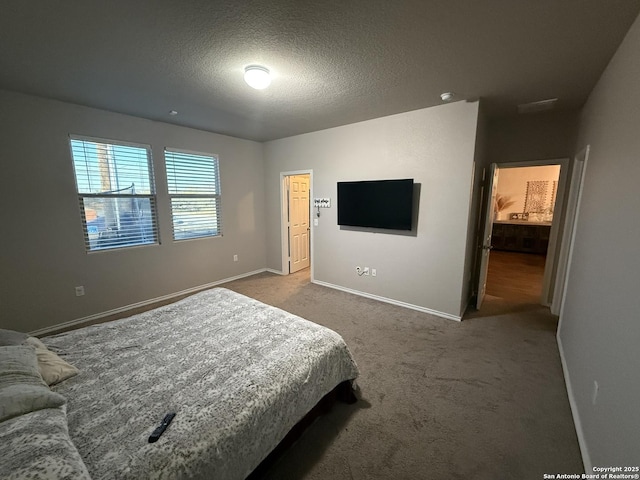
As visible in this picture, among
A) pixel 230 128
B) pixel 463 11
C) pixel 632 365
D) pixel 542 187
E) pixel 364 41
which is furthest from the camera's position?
pixel 542 187

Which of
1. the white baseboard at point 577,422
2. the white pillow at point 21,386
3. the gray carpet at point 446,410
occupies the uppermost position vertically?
the white pillow at point 21,386

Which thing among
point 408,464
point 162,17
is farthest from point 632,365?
point 162,17

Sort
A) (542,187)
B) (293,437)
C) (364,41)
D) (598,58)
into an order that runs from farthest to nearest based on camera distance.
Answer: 1. (542,187)
2. (598,58)
3. (364,41)
4. (293,437)

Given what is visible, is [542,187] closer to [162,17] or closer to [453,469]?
[453,469]

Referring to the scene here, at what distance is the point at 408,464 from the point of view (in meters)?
1.50

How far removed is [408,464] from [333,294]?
2.67 m

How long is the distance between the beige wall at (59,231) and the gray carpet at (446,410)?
2636mm

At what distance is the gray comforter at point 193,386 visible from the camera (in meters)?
1.05

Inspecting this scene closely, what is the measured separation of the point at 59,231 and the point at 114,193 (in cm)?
72

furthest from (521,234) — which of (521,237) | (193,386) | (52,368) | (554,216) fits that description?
(52,368)

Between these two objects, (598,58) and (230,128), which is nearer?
(598,58)

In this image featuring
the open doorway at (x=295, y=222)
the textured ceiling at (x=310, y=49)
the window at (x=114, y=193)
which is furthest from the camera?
the open doorway at (x=295, y=222)

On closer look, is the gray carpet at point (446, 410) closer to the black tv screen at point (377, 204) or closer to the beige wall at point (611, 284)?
the beige wall at point (611, 284)

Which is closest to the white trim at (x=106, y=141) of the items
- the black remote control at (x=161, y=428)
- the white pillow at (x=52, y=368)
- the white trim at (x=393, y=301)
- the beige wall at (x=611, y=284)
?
the white pillow at (x=52, y=368)
